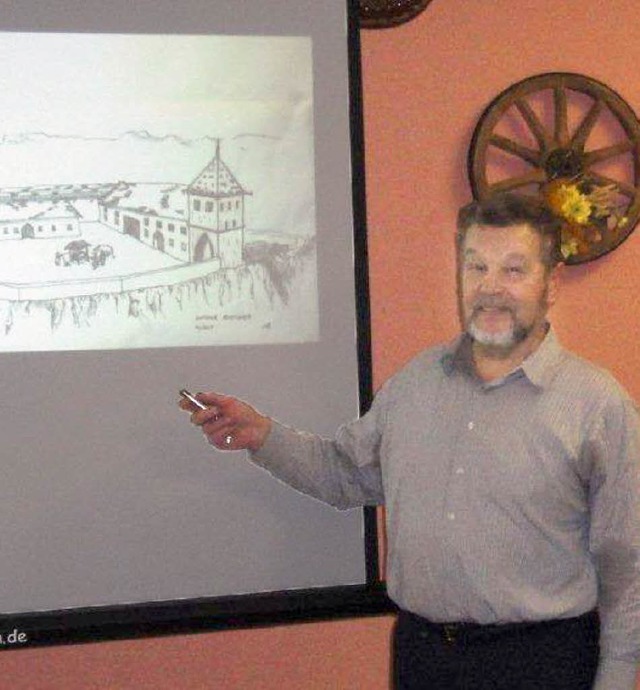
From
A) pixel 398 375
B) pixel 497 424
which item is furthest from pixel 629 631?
pixel 398 375

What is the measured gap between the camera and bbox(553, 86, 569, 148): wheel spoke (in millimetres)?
2008

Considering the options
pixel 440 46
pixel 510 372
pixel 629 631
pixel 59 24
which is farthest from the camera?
pixel 440 46

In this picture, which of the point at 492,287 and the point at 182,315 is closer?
the point at 492,287

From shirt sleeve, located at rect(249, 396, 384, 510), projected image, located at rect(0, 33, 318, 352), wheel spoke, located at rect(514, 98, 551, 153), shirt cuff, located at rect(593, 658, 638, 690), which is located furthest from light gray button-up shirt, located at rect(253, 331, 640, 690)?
wheel spoke, located at rect(514, 98, 551, 153)

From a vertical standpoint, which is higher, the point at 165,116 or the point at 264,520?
the point at 165,116

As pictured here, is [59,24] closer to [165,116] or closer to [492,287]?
[165,116]

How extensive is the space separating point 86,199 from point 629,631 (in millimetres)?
1251

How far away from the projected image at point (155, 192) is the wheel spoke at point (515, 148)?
0.45m

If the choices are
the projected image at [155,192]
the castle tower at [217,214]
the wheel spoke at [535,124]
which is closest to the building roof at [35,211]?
the projected image at [155,192]

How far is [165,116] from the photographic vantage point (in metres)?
1.77

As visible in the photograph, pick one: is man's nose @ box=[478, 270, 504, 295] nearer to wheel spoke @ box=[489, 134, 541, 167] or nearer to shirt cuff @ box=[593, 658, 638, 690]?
wheel spoke @ box=[489, 134, 541, 167]

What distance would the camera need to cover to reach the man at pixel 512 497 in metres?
1.46

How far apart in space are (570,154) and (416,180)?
35 centimetres

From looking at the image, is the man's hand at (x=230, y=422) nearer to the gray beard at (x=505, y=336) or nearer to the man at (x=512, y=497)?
the man at (x=512, y=497)
